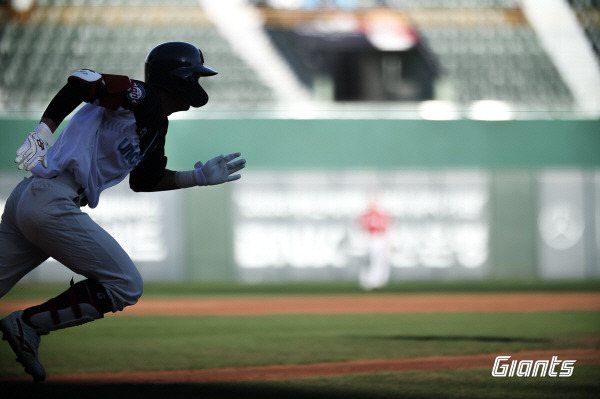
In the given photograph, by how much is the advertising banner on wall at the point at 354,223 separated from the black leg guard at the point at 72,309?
1110 centimetres

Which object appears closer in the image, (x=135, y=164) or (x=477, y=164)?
(x=135, y=164)

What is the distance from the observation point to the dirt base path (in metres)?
5.06

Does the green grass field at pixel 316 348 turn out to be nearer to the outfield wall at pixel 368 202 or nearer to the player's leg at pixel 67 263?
the player's leg at pixel 67 263

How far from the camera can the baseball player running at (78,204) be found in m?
3.71

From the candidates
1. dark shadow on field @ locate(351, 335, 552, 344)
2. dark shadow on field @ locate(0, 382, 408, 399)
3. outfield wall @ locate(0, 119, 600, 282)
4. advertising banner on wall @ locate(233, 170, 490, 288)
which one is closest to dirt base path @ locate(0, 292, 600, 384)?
dark shadow on field @ locate(0, 382, 408, 399)

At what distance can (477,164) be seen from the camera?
15.4 meters

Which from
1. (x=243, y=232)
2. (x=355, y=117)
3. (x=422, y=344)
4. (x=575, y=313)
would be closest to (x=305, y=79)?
(x=355, y=117)

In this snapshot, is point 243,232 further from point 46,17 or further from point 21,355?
point 21,355

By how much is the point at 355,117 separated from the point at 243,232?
3091 mm

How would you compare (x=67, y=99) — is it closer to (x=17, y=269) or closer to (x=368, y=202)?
(x=17, y=269)

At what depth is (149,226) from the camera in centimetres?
1498

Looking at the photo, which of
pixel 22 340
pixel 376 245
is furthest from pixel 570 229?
pixel 22 340

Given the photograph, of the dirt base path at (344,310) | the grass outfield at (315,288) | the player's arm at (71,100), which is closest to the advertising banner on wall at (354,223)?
the grass outfield at (315,288)

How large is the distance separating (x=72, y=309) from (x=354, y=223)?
37.7 feet
